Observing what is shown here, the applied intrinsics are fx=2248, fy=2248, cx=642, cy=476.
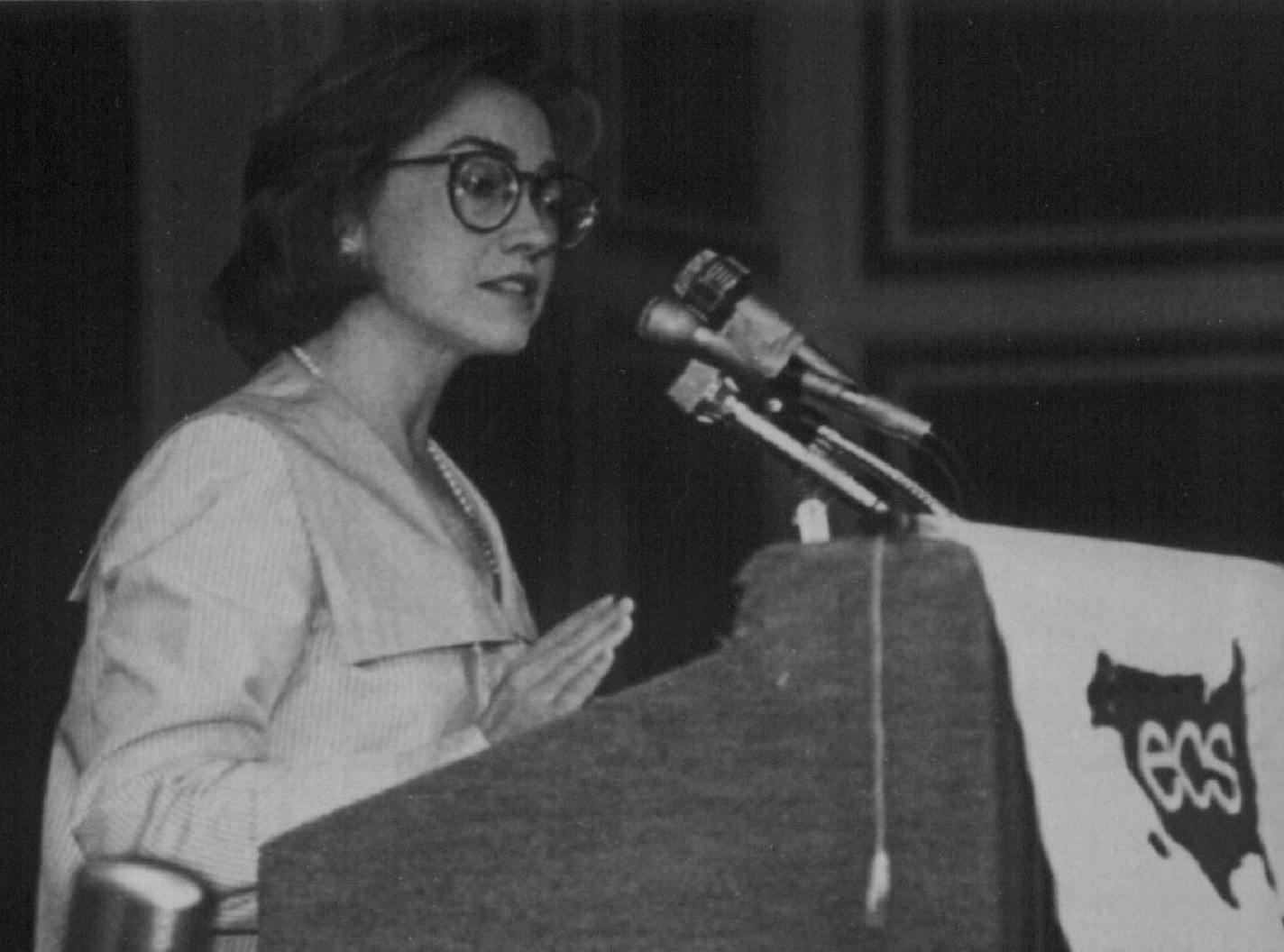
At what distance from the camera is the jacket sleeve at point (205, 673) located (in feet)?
5.03

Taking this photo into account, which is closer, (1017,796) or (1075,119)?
(1017,796)

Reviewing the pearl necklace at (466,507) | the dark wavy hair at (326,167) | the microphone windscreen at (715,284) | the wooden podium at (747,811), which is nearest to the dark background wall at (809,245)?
the dark wavy hair at (326,167)

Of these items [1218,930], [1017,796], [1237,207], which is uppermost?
[1237,207]

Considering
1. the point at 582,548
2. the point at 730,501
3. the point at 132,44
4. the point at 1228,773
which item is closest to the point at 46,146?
the point at 132,44

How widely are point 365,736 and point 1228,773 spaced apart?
71cm

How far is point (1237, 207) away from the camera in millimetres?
3645

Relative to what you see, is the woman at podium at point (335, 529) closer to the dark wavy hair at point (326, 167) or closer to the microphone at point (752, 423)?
the dark wavy hair at point (326, 167)

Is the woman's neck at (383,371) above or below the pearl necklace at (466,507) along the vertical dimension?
above

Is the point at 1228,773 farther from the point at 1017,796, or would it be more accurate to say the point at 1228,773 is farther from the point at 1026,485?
the point at 1026,485

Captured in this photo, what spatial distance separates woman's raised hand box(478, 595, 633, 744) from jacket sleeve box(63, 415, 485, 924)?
46 mm

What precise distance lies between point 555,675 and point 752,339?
0.31m

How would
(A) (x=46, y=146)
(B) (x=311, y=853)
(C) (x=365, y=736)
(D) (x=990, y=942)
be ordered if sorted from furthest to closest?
(A) (x=46, y=146)
(C) (x=365, y=736)
(B) (x=311, y=853)
(D) (x=990, y=942)

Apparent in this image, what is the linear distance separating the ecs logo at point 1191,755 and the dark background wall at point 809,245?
143 centimetres

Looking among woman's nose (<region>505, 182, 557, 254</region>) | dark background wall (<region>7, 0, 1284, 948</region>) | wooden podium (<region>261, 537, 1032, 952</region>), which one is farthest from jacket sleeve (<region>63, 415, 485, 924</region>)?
dark background wall (<region>7, 0, 1284, 948</region>)
